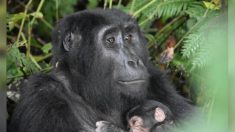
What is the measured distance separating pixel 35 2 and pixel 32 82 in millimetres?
2078

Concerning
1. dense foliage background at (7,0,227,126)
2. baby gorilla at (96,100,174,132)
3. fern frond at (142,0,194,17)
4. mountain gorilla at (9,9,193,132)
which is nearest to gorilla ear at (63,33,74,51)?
mountain gorilla at (9,9,193,132)

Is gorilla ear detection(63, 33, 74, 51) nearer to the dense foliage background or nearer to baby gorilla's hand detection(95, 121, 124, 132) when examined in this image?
baby gorilla's hand detection(95, 121, 124, 132)

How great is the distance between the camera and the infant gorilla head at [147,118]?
99.7 inches

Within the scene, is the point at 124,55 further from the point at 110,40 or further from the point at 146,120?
the point at 146,120

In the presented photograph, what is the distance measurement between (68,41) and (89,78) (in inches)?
10.0

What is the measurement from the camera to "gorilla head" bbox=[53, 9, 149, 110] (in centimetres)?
252

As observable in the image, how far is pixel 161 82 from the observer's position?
293 cm

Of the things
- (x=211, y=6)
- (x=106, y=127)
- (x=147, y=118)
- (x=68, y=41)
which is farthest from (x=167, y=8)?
(x=106, y=127)

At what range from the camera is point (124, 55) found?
2.52m

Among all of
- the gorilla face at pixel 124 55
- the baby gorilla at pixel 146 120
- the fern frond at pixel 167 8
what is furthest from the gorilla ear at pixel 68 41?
the fern frond at pixel 167 8

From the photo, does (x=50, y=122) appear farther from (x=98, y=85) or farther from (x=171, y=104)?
(x=171, y=104)

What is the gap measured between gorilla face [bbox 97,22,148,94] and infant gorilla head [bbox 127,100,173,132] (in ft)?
0.50

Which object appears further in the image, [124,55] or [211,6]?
[211,6]

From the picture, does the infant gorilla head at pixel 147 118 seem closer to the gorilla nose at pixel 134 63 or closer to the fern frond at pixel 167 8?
the gorilla nose at pixel 134 63
